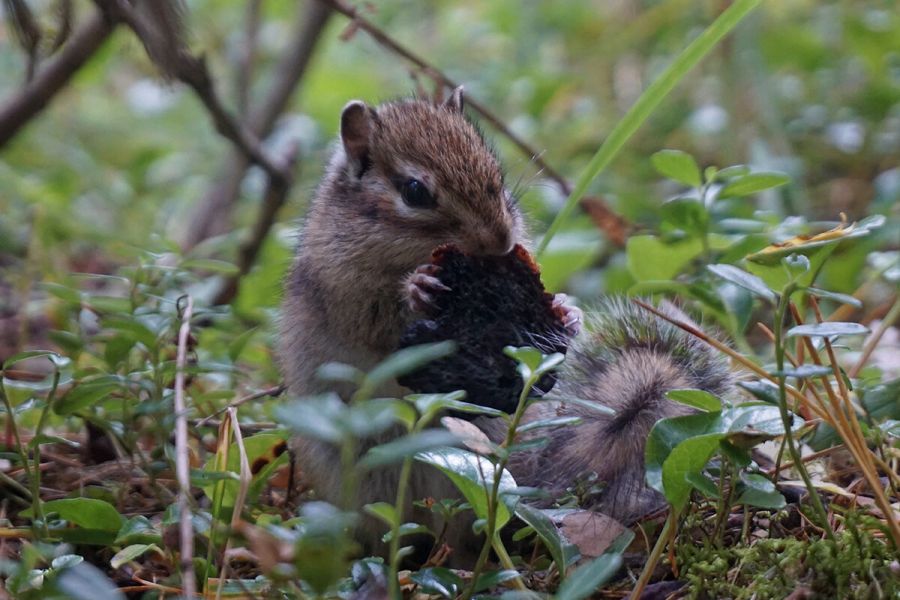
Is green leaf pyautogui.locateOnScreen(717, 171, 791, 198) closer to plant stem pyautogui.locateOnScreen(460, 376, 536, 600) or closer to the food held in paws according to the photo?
the food held in paws

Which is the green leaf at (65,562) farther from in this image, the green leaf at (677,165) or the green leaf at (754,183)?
the green leaf at (754,183)

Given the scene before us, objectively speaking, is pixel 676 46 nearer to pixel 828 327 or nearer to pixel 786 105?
pixel 786 105

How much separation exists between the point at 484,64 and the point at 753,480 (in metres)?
6.18

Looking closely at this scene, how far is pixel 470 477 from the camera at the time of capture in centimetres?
172

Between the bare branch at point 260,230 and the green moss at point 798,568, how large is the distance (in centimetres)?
285

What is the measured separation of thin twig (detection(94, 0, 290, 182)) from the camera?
2.61 metres

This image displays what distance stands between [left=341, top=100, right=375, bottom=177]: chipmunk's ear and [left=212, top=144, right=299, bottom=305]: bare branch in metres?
1.53

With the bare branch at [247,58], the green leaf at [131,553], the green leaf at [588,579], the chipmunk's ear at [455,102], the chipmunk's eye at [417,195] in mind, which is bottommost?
the green leaf at [131,553]

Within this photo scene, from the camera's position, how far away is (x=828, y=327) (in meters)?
1.71

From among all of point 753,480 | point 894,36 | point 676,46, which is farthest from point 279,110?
point 753,480

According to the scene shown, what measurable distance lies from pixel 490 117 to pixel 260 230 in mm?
1490

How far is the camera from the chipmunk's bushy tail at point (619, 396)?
2105mm

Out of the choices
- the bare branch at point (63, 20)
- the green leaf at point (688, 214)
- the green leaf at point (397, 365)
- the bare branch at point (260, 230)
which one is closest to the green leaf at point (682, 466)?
the green leaf at point (397, 365)

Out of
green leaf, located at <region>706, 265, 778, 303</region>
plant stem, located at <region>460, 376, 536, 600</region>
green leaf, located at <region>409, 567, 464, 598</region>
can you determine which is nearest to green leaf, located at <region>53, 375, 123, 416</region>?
green leaf, located at <region>409, 567, 464, 598</region>
